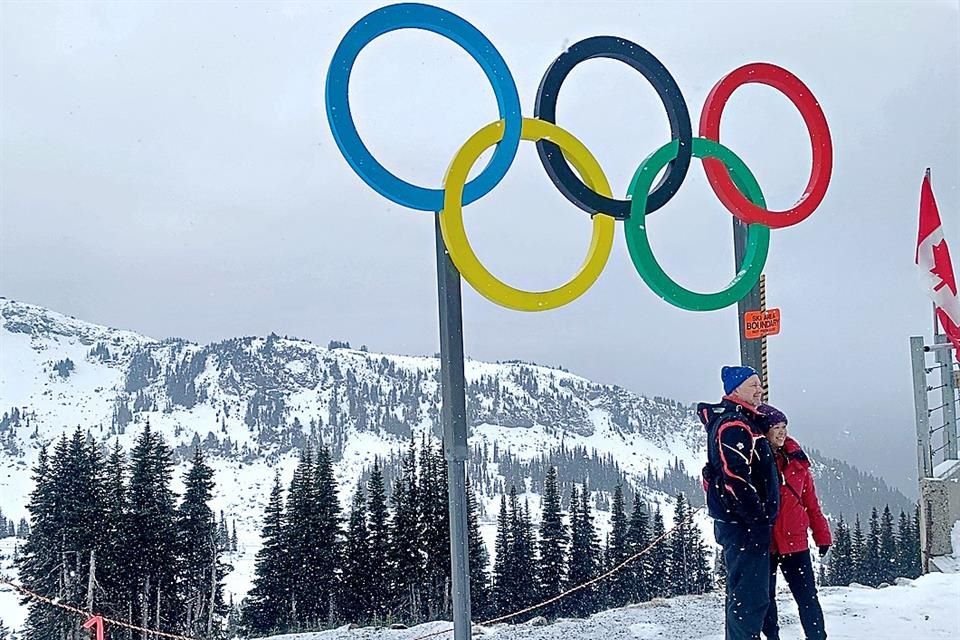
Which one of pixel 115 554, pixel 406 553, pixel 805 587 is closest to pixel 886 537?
pixel 406 553

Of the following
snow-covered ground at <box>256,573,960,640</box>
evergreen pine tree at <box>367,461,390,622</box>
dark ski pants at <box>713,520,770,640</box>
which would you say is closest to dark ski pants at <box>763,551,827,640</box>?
dark ski pants at <box>713,520,770,640</box>

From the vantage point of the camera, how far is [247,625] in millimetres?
34375

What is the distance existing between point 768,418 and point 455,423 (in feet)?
6.36

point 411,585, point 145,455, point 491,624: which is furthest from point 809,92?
point 145,455

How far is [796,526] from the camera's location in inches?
183

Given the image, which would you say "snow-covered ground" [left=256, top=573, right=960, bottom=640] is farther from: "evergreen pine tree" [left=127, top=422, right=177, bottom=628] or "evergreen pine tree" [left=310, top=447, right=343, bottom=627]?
"evergreen pine tree" [left=127, top=422, right=177, bottom=628]

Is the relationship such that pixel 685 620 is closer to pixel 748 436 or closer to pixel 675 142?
pixel 748 436

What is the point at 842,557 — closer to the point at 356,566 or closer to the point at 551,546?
the point at 551,546

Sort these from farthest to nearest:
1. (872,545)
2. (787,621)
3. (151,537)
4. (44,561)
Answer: (151,537)
(872,545)
(44,561)
(787,621)

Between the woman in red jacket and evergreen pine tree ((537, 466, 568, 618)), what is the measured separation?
33.4 m

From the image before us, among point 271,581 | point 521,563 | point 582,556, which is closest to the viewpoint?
point 271,581

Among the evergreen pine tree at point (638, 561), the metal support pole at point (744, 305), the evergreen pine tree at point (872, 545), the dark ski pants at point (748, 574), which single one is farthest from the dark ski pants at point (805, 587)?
the evergreen pine tree at point (638, 561)

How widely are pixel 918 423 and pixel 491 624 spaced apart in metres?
5.41

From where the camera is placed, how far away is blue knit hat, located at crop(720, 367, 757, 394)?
459cm
